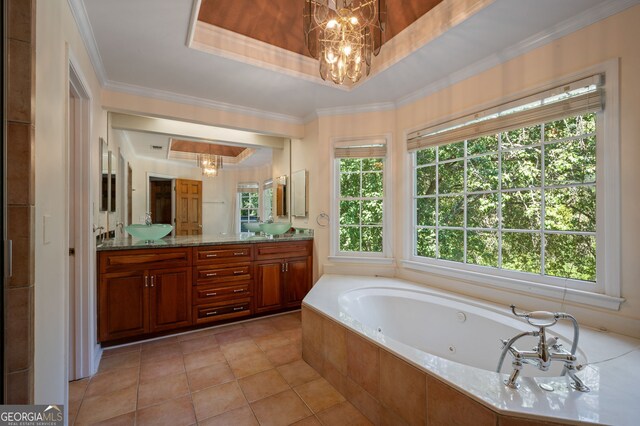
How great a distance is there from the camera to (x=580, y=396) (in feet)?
3.37

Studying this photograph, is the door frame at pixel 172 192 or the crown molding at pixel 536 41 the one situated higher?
the crown molding at pixel 536 41

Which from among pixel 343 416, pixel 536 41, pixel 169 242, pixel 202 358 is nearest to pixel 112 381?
pixel 202 358

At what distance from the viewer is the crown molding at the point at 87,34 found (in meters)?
1.63

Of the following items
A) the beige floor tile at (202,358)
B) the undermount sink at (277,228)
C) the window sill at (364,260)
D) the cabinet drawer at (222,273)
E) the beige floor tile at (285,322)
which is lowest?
the beige floor tile at (202,358)

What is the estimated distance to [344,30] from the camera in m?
1.63

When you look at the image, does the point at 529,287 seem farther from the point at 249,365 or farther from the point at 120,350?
the point at 120,350

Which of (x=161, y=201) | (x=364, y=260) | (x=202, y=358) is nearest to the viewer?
(x=202, y=358)

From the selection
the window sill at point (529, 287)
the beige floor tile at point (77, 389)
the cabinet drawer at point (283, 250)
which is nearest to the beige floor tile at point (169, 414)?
the beige floor tile at point (77, 389)

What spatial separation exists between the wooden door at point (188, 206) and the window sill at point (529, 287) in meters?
4.56

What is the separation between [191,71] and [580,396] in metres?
3.09

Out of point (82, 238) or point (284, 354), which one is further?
point (284, 354)

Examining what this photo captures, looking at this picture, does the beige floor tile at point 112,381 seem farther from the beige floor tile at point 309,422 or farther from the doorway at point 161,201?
the doorway at point 161,201

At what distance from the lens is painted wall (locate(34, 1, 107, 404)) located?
1057 mm

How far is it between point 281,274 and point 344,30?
241 cm
